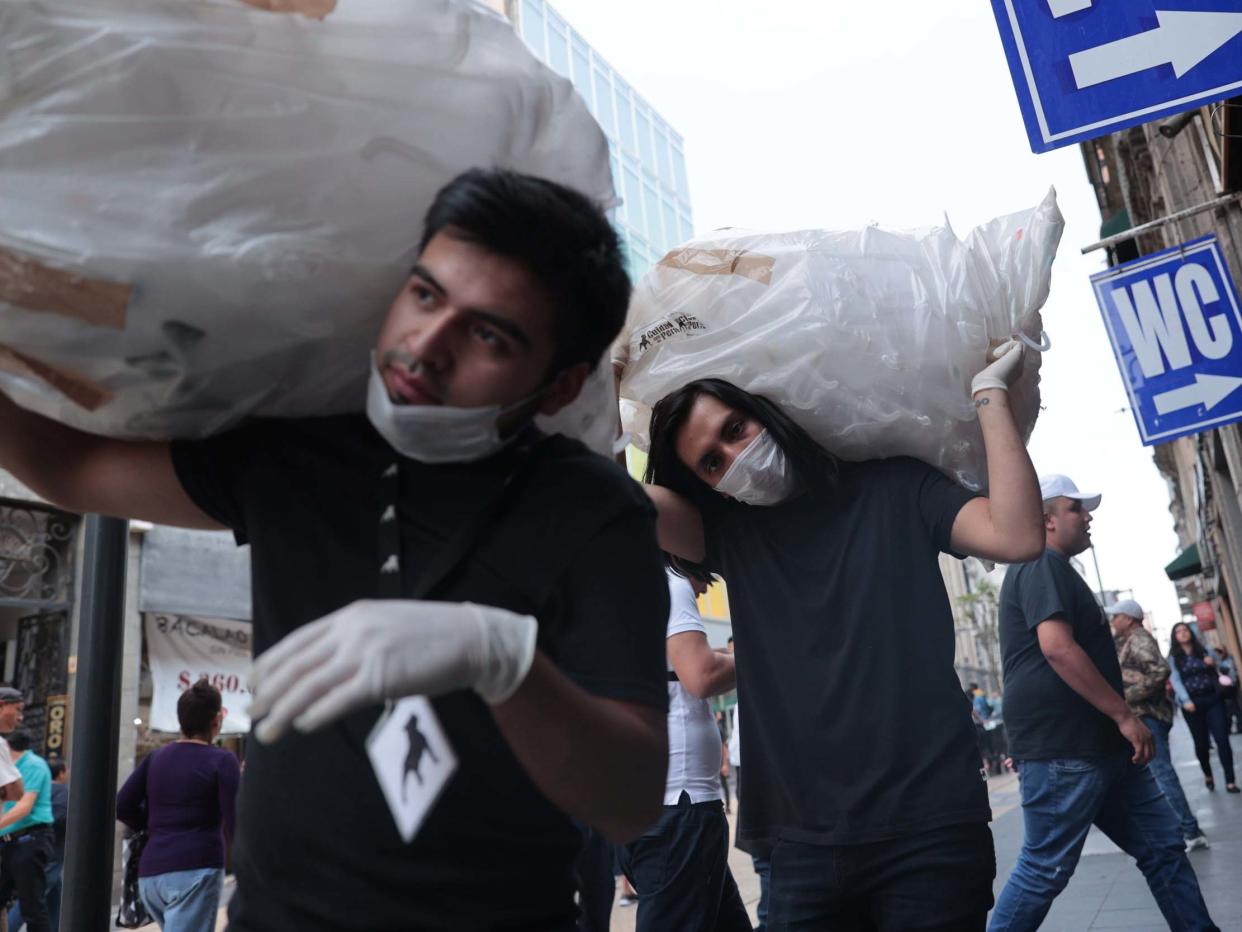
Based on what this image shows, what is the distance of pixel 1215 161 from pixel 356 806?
28.2 feet

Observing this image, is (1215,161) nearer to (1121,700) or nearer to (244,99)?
(1121,700)

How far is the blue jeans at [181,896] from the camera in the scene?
17.5 feet

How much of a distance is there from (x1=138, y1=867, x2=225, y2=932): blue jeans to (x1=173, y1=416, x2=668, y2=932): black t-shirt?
183 inches

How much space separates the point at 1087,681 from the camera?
3.95 m

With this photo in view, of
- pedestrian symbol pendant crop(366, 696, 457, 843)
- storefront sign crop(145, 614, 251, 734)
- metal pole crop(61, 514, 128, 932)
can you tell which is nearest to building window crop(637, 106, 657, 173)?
storefront sign crop(145, 614, 251, 734)

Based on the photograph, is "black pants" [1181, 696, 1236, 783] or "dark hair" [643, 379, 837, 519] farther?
"black pants" [1181, 696, 1236, 783]

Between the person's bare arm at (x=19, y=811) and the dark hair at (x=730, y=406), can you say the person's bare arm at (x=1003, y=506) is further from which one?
the person's bare arm at (x=19, y=811)

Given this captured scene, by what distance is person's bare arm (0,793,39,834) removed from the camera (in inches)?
270

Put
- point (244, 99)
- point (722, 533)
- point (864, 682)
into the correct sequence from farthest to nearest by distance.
Answer: point (722, 533), point (864, 682), point (244, 99)

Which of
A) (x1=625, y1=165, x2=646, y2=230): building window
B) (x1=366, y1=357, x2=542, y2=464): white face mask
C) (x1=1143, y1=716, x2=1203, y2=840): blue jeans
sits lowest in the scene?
(x1=1143, y1=716, x2=1203, y2=840): blue jeans

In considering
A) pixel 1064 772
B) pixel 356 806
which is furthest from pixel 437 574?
pixel 1064 772

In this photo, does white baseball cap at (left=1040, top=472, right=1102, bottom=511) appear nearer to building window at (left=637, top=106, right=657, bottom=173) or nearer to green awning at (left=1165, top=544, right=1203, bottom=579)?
green awning at (left=1165, top=544, right=1203, bottom=579)

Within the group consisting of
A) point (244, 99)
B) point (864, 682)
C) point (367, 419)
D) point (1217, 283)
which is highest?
point (1217, 283)

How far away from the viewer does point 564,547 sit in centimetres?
121
